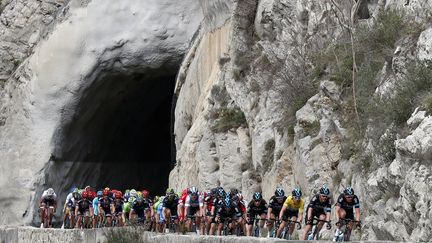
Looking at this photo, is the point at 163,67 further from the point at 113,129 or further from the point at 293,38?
the point at 293,38

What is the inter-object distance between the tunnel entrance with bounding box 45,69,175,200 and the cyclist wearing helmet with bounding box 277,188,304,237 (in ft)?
69.0

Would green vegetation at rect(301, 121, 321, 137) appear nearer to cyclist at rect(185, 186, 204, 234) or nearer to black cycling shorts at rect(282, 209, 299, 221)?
cyclist at rect(185, 186, 204, 234)

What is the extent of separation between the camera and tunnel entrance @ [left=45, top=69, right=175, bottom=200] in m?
43.5

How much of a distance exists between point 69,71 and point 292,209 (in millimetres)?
21964

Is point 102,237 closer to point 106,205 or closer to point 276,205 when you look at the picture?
point 276,205

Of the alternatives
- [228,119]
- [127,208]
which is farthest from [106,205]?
[228,119]

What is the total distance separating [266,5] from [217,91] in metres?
3.62

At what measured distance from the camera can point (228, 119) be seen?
1271 inches

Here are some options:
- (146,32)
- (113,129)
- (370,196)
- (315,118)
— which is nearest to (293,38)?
(315,118)

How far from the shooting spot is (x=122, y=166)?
48.9 metres

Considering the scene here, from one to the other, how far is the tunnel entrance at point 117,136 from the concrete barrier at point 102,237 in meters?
9.22

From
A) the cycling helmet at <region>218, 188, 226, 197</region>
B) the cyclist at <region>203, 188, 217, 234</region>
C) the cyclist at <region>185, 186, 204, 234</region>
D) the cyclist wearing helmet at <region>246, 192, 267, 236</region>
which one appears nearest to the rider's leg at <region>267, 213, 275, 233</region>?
the cyclist wearing helmet at <region>246, 192, 267, 236</region>

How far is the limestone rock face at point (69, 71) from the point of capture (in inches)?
1652

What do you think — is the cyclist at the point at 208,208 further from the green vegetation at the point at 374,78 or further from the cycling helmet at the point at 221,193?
the green vegetation at the point at 374,78
